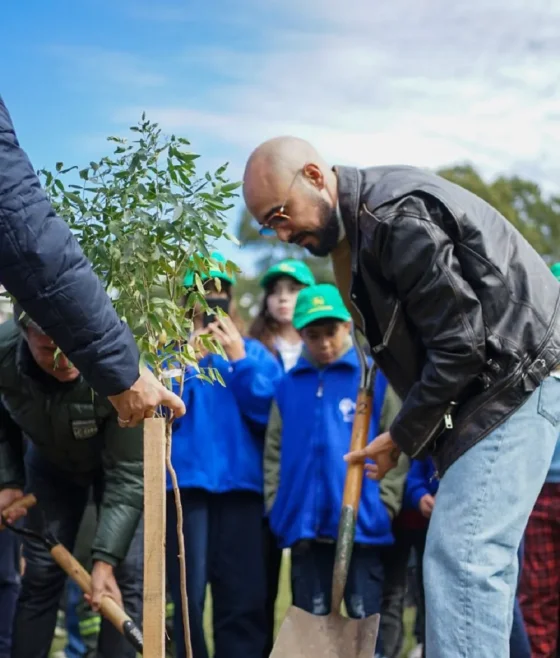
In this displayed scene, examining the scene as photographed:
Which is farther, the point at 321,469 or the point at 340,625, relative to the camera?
the point at 321,469

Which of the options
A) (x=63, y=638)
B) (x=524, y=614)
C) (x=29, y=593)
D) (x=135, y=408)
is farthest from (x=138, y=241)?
(x=63, y=638)

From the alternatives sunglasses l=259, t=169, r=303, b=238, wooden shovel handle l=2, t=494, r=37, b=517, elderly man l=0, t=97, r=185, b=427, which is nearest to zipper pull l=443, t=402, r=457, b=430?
sunglasses l=259, t=169, r=303, b=238

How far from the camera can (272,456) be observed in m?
5.24

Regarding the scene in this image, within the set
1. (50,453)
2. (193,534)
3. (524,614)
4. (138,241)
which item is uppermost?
(138,241)

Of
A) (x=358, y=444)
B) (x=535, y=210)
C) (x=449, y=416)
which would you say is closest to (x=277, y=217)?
(x=449, y=416)

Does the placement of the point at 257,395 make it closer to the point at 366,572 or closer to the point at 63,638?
the point at 366,572

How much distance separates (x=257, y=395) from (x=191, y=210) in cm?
198

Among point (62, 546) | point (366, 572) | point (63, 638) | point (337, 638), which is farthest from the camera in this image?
point (63, 638)

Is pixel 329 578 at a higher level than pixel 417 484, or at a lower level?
lower

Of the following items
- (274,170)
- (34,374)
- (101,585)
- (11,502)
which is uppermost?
(274,170)

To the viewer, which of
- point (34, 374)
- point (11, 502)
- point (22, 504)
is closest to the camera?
point (34, 374)

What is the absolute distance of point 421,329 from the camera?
11.9 ft

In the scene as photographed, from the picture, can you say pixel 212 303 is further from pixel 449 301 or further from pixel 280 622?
pixel 280 622

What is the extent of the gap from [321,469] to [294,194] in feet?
5.61
